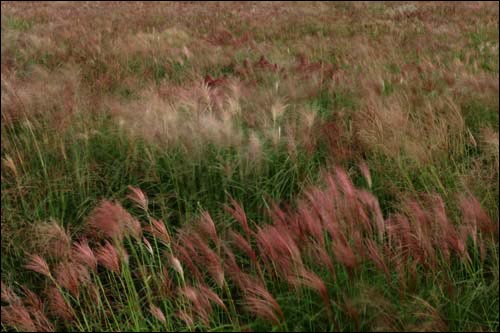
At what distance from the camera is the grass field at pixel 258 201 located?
5.42 feet

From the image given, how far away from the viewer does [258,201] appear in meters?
2.56

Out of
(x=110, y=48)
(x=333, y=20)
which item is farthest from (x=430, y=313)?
(x=333, y=20)

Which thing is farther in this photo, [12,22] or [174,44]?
[12,22]

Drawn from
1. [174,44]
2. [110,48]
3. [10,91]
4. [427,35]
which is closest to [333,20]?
[427,35]

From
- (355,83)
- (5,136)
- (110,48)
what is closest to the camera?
(5,136)

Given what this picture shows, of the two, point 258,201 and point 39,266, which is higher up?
point 39,266

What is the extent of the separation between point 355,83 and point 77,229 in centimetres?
292

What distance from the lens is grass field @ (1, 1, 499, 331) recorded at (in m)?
1.65

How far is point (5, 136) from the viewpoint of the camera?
3141mm

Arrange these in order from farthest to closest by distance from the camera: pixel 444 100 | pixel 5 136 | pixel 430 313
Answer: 1. pixel 444 100
2. pixel 5 136
3. pixel 430 313

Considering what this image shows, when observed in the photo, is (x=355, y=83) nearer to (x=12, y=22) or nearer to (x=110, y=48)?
(x=110, y=48)

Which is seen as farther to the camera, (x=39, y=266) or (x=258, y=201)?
(x=258, y=201)

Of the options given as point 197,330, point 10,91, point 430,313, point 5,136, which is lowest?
point 197,330

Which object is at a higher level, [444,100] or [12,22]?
[12,22]
